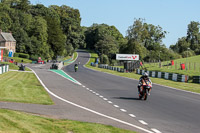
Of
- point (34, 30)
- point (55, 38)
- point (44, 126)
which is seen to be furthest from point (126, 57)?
point (44, 126)

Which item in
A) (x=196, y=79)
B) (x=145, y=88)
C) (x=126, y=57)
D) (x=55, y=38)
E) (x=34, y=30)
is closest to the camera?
(x=145, y=88)

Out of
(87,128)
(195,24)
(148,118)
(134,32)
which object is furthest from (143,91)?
(195,24)

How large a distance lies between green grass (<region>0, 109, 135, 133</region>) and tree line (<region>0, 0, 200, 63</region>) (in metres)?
92.2

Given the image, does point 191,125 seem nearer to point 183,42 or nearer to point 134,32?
point 134,32

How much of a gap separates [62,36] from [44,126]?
136m

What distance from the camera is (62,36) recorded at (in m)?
144

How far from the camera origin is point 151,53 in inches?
5605

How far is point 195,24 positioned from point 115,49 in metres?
41.8

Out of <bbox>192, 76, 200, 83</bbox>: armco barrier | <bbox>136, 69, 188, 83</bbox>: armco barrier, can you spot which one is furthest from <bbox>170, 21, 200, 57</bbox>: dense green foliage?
<bbox>192, 76, 200, 83</bbox>: armco barrier

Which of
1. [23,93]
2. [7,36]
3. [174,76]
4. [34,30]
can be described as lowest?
[23,93]

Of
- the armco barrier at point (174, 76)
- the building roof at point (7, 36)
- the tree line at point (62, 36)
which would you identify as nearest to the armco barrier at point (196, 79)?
the armco barrier at point (174, 76)

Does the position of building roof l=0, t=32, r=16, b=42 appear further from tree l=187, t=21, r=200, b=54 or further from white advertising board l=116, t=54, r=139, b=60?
tree l=187, t=21, r=200, b=54

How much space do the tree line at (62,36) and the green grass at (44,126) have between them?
303ft

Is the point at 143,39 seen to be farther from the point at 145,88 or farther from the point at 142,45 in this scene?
the point at 145,88
